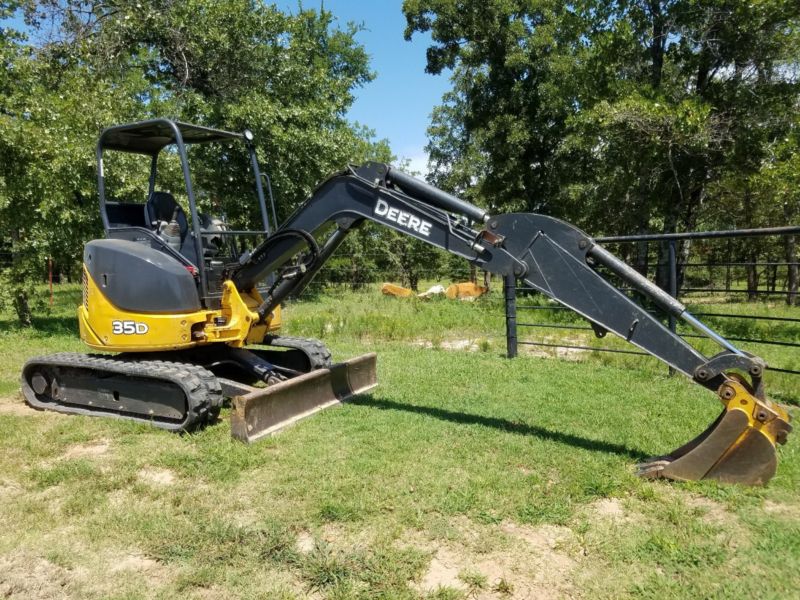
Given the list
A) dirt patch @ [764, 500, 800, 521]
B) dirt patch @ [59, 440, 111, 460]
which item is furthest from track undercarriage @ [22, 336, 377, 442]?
dirt patch @ [764, 500, 800, 521]

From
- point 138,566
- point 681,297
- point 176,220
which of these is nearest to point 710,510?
point 138,566

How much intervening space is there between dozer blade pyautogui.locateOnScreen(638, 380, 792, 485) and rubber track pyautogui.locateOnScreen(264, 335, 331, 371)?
3.81 metres

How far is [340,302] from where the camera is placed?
54.4 ft

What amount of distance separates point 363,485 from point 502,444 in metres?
1.33

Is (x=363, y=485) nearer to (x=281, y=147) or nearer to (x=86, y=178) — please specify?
(x=86, y=178)

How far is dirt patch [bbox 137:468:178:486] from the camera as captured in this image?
4.25 metres

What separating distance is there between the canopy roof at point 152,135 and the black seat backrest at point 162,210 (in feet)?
2.22

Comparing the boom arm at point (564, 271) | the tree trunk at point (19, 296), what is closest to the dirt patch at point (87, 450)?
the boom arm at point (564, 271)

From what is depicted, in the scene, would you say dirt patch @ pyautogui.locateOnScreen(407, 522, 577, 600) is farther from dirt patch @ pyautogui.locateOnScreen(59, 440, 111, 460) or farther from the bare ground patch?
dirt patch @ pyautogui.locateOnScreen(59, 440, 111, 460)

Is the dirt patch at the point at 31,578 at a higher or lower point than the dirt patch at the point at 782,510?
higher

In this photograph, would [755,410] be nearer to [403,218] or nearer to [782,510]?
[782,510]

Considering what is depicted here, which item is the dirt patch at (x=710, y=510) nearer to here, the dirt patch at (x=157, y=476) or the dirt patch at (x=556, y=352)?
the dirt patch at (x=157, y=476)

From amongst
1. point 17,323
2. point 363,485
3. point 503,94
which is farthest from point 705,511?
point 503,94

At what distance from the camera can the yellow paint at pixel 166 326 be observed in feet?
18.1
